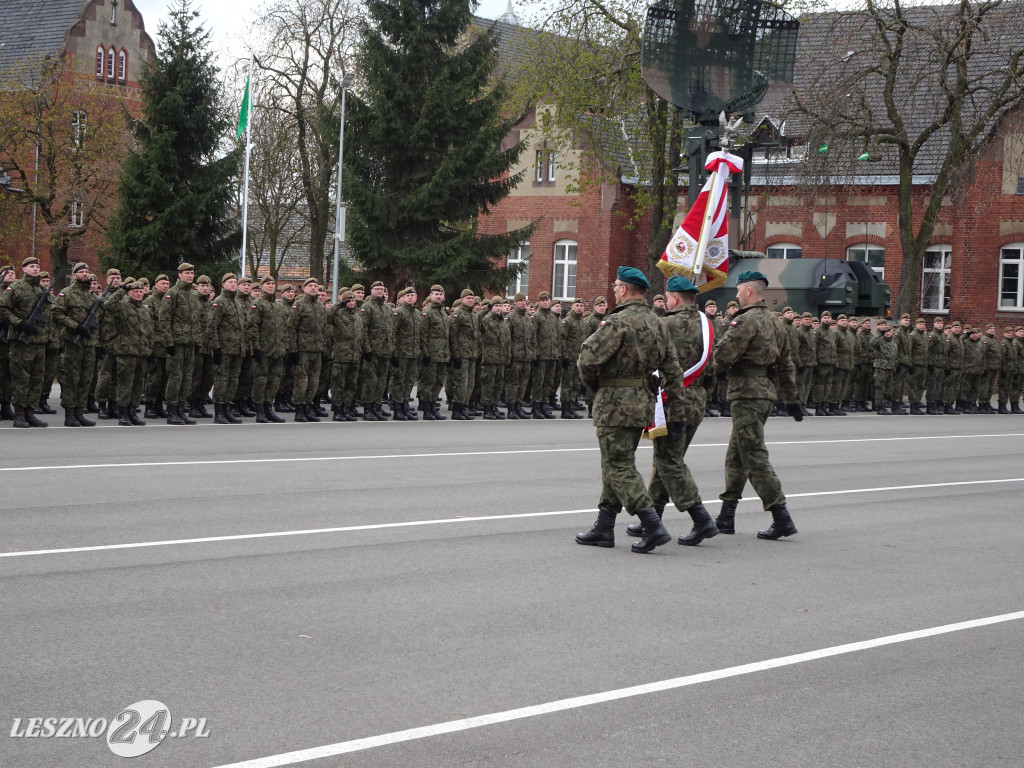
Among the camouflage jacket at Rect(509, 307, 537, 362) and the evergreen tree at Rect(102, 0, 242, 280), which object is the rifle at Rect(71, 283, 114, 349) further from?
the evergreen tree at Rect(102, 0, 242, 280)

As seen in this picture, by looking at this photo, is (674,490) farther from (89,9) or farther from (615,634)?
(89,9)

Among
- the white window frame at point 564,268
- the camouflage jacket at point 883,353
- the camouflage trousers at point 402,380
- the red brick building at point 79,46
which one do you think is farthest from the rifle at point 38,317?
the red brick building at point 79,46

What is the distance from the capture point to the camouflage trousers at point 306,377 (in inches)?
741

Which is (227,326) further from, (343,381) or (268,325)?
(343,381)

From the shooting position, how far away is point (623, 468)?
8953mm

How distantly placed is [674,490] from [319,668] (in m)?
4.23

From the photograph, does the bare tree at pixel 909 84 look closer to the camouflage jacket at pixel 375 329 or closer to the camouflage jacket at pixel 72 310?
the camouflage jacket at pixel 375 329

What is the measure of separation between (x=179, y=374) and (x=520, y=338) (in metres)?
6.25

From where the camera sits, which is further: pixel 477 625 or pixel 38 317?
pixel 38 317

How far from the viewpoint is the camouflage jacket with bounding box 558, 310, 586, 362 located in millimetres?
22500

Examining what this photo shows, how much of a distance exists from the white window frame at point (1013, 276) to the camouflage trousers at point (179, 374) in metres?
31.8

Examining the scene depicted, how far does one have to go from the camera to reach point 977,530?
10.9 metres

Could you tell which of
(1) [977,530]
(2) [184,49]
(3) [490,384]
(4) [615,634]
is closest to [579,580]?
(4) [615,634]

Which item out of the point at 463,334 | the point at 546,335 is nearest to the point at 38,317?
the point at 463,334
